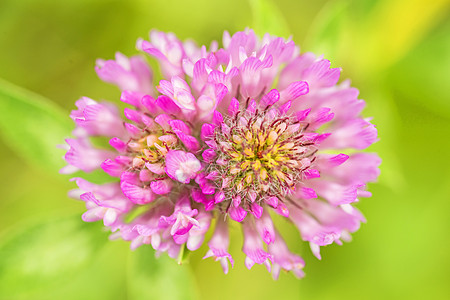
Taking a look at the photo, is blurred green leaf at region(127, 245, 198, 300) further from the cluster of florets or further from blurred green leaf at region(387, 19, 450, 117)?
blurred green leaf at region(387, 19, 450, 117)

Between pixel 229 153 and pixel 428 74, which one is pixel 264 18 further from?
pixel 428 74

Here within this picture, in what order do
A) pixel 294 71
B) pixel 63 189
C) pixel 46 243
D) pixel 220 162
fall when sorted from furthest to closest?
1. pixel 63 189
2. pixel 46 243
3. pixel 294 71
4. pixel 220 162

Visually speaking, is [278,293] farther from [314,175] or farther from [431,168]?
[314,175]

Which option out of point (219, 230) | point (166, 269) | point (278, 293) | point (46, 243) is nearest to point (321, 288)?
point (278, 293)

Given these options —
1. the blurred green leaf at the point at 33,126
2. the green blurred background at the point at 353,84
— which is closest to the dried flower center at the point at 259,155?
the blurred green leaf at the point at 33,126

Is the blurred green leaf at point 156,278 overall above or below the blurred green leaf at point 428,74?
below

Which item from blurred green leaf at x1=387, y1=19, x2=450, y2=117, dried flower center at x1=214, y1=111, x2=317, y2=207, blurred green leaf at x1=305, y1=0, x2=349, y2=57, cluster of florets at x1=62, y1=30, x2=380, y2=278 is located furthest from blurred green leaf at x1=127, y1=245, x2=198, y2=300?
blurred green leaf at x1=387, y1=19, x2=450, y2=117

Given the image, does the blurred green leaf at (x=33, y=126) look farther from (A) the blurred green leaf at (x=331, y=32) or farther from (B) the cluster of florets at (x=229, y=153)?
(A) the blurred green leaf at (x=331, y=32)
